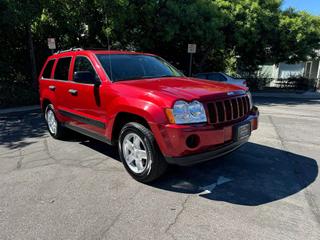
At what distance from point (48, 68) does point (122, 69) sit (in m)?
2.58

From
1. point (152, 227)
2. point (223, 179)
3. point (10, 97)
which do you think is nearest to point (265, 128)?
point (223, 179)

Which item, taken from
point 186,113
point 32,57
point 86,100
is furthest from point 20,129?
point 32,57

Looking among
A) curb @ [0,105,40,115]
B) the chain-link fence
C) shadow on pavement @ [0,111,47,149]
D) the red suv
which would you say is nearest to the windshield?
the red suv

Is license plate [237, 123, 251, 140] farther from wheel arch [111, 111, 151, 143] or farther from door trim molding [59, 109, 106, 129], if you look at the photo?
door trim molding [59, 109, 106, 129]

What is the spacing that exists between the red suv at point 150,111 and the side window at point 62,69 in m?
0.05

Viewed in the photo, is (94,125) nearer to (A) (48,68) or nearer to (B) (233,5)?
(A) (48,68)

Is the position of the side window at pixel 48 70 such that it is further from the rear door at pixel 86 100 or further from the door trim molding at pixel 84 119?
the rear door at pixel 86 100

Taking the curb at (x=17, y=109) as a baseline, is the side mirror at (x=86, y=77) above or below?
above

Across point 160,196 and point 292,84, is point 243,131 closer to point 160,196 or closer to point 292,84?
point 160,196

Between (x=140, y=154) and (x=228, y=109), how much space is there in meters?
1.35

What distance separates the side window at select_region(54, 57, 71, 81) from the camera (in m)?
5.48

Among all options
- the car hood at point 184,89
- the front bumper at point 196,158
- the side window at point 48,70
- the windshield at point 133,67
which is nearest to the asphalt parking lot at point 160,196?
the front bumper at point 196,158

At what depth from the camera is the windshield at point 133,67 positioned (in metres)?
4.55

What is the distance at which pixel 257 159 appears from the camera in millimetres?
4914
